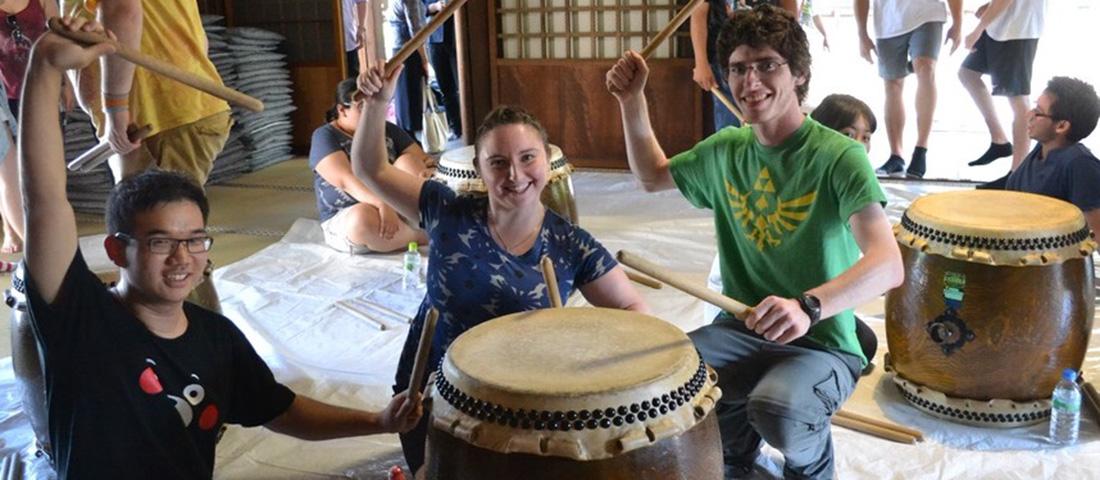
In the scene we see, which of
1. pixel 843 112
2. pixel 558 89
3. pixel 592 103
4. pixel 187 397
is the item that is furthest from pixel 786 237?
pixel 558 89

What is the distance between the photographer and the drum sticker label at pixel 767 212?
82.6 inches

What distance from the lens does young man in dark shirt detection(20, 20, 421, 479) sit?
1.54 metres

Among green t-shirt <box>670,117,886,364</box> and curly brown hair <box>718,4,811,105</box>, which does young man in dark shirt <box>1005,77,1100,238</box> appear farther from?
curly brown hair <box>718,4,811,105</box>

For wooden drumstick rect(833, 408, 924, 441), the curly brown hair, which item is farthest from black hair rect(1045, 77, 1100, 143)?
the curly brown hair

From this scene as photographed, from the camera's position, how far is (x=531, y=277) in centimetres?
201

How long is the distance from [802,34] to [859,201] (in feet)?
1.18

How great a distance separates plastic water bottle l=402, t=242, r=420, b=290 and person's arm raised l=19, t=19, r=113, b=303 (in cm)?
216

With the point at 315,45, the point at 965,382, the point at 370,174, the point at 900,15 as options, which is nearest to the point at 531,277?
the point at 370,174

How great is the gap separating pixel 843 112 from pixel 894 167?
2292 mm

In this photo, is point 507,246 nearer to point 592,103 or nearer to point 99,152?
point 99,152

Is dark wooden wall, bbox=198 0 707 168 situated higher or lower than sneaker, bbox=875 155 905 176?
higher

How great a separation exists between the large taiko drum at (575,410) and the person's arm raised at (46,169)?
1.93ft

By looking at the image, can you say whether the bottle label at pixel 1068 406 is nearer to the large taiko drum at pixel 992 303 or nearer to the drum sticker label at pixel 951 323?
the large taiko drum at pixel 992 303

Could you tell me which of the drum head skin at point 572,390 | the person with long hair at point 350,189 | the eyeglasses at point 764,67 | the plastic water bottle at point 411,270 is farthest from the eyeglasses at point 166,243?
the person with long hair at point 350,189
